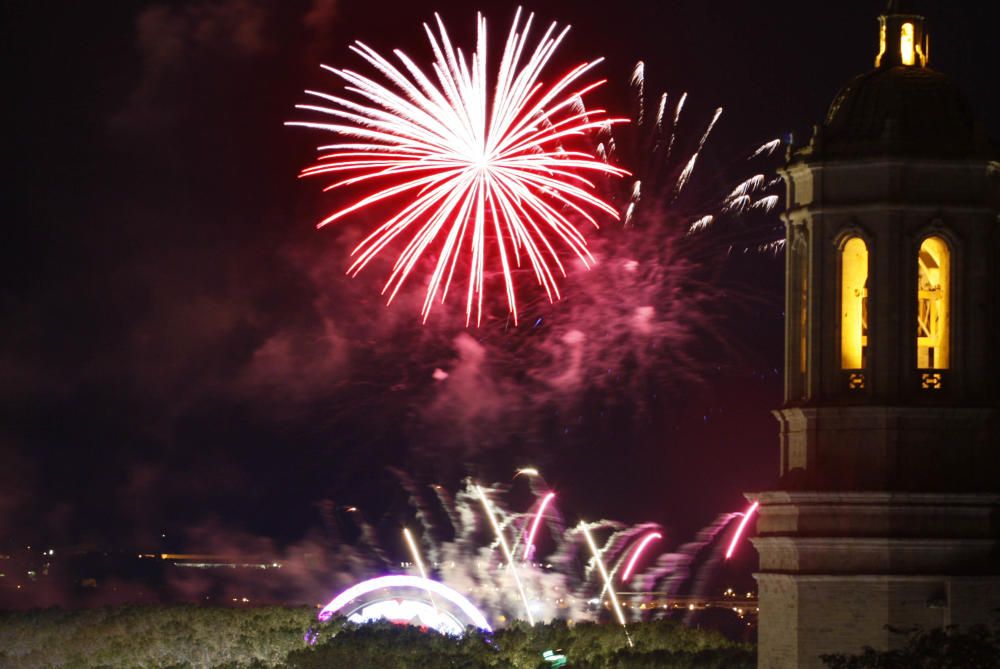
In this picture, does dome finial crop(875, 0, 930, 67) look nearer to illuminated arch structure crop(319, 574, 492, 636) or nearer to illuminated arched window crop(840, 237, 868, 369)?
illuminated arched window crop(840, 237, 868, 369)

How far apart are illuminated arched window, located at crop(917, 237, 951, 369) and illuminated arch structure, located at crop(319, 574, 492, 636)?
47.7 m

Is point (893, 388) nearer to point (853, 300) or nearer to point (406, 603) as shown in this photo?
point (853, 300)

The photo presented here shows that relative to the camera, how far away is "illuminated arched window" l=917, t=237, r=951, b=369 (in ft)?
145

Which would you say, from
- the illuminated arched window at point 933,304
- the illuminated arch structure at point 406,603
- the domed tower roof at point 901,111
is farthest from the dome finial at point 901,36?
the illuminated arch structure at point 406,603

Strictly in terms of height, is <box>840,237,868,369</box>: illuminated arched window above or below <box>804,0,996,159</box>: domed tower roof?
below

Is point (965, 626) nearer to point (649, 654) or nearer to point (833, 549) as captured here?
point (833, 549)

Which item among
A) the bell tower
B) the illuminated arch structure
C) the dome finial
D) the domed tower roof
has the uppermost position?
the dome finial

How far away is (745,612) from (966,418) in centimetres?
10024

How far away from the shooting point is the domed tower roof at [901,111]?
144 feet

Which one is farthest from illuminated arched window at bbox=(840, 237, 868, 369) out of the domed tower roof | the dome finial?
the dome finial

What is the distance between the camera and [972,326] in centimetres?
4409

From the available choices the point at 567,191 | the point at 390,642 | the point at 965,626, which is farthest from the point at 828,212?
the point at 390,642

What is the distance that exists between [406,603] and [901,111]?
5314 centimetres

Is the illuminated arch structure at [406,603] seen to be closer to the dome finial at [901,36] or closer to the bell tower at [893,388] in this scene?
the bell tower at [893,388]
